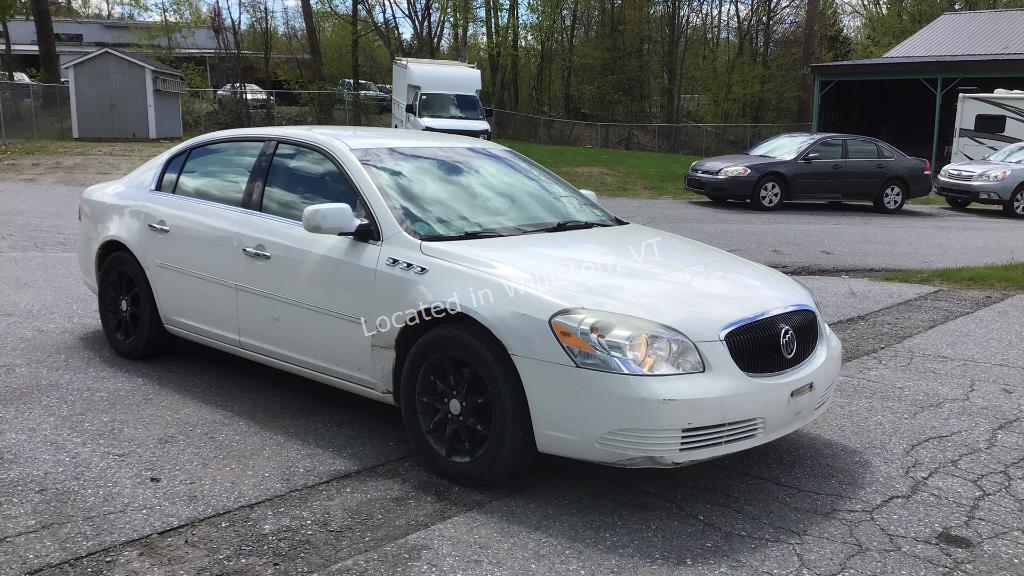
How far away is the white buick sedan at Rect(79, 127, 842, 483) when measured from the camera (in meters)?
3.64

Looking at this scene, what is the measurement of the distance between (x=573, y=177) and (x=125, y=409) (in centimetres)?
1997

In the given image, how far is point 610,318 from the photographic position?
144 inches

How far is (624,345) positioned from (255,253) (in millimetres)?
2236

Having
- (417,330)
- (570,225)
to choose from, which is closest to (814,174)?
(570,225)

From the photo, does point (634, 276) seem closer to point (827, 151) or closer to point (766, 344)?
point (766, 344)

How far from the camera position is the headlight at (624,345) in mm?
3586

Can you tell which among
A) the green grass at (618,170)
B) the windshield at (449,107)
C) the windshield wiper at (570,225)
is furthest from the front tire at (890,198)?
the windshield wiper at (570,225)

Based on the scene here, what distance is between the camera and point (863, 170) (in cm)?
1848

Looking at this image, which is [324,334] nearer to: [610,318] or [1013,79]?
[610,318]

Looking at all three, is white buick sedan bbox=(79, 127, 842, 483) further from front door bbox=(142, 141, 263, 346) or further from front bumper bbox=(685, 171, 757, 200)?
front bumper bbox=(685, 171, 757, 200)

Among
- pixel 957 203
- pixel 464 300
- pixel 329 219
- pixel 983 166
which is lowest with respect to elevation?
pixel 957 203

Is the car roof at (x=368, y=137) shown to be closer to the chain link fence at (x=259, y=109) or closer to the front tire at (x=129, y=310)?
the front tire at (x=129, y=310)

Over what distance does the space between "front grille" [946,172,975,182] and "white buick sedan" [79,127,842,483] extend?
16294 mm

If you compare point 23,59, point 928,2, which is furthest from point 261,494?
point 23,59
